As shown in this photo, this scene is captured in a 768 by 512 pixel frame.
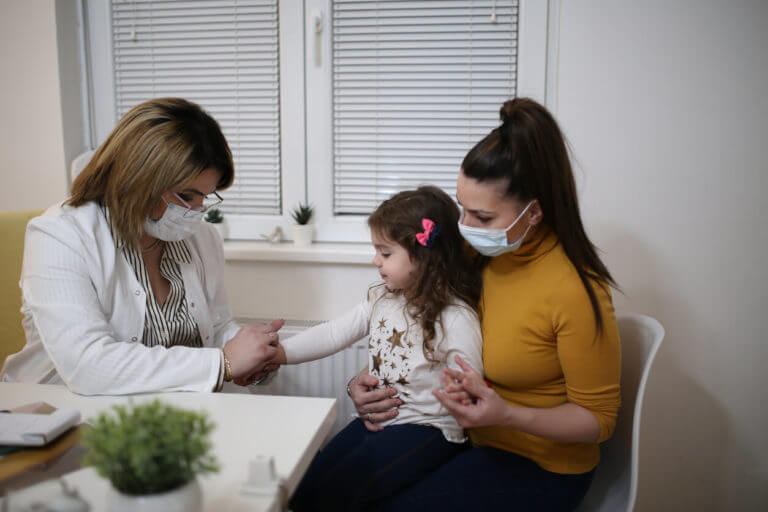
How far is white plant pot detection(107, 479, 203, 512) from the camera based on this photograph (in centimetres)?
52

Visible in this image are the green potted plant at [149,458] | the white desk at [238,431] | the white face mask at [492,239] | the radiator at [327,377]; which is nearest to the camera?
the green potted plant at [149,458]

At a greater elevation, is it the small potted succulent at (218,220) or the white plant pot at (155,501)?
the small potted succulent at (218,220)

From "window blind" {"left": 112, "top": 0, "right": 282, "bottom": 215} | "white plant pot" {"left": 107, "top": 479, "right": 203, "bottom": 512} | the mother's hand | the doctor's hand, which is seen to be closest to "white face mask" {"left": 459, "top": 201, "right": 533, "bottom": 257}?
the mother's hand

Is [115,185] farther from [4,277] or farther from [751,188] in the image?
[751,188]

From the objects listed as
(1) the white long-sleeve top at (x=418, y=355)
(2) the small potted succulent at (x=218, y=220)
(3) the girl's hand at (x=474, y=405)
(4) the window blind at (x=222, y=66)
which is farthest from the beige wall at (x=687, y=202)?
(2) the small potted succulent at (x=218, y=220)

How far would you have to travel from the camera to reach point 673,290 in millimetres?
1677

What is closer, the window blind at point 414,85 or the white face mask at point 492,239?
the white face mask at point 492,239

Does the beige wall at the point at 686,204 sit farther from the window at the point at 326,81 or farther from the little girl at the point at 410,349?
the little girl at the point at 410,349

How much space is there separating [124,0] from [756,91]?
2302mm

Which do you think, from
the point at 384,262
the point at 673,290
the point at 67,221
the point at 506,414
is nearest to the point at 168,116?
the point at 67,221

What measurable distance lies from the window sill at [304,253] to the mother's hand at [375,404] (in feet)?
1.95

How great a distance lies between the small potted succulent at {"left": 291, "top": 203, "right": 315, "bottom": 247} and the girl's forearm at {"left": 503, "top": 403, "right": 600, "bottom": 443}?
43.3 inches

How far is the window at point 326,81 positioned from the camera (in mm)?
1821

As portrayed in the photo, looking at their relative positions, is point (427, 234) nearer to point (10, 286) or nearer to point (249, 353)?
point (249, 353)
